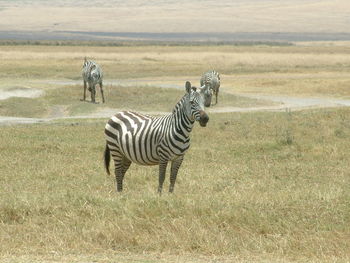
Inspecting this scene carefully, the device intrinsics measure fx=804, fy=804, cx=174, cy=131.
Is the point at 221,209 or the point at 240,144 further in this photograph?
the point at 240,144

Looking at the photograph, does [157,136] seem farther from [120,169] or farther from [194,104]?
[120,169]

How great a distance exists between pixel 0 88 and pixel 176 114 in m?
24.6

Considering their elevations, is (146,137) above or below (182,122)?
below

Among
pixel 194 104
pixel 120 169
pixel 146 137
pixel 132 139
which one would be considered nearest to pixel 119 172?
pixel 120 169

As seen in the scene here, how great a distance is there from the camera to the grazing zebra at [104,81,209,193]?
12234 mm

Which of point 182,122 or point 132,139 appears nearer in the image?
point 182,122

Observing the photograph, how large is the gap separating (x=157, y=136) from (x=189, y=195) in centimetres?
139

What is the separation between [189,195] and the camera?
11.6 m

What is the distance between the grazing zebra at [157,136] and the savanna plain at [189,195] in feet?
1.99

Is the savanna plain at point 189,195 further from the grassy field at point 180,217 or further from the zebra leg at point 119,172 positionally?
the zebra leg at point 119,172

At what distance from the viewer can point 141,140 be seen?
1277 centimetres

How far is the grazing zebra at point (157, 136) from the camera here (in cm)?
1223

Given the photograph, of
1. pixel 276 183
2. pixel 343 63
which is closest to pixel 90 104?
pixel 276 183

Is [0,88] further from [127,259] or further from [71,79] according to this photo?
[127,259]
